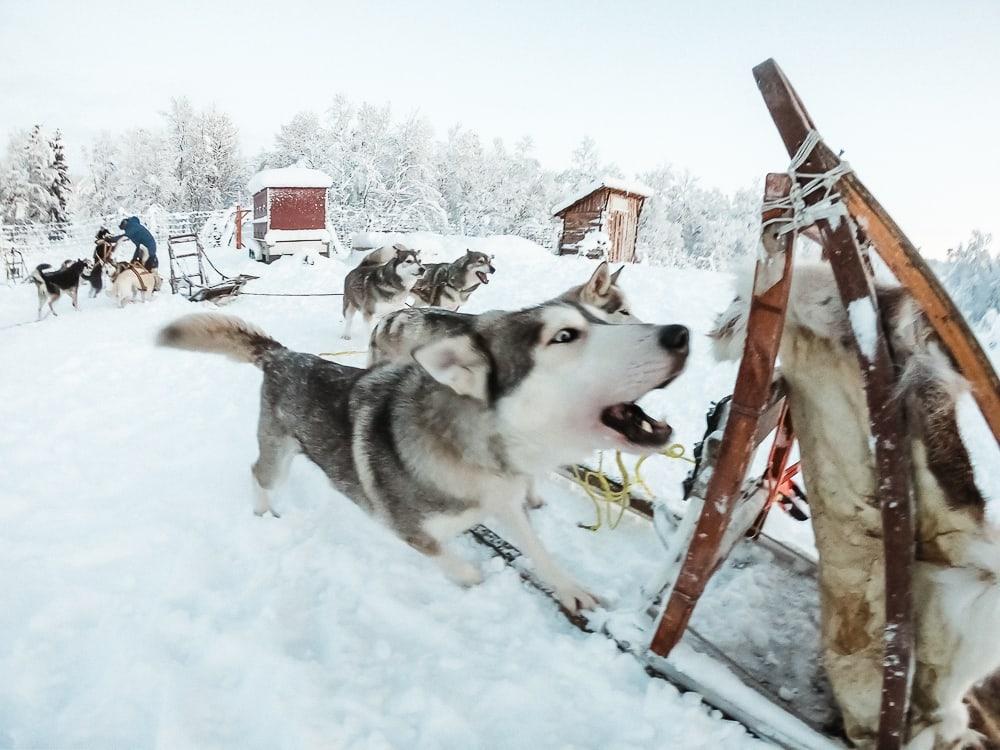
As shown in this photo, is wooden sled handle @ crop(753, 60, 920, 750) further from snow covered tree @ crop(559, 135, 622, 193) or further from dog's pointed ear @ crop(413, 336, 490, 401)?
snow covered tree @ crop(559, 135, 622, 193)

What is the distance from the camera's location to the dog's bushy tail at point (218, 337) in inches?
116

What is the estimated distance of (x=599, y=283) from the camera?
151 inches

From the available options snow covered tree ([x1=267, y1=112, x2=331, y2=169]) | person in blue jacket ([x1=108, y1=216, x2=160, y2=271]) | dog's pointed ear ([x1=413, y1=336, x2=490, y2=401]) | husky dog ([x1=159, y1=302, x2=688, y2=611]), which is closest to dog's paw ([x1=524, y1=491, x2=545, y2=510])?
husky dog ([x1=159, y1=302, x2=688, y2=611])

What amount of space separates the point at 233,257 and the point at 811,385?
23.0 metres

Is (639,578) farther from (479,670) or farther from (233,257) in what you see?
(233,257)

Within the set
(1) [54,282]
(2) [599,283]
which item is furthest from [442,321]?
(1) [54,282]

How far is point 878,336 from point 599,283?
256 cm

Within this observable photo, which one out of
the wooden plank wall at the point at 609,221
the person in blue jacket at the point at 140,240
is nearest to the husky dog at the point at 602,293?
the person in blue jacket at the point at 140,240

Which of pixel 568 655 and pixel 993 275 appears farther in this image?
pixel 993 275

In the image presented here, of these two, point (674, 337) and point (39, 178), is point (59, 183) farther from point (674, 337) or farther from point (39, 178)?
point (674, 337)

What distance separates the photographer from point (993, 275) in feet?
17.0

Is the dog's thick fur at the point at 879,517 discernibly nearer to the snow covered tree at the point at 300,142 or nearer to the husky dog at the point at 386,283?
the husky dog at the point at 386,283

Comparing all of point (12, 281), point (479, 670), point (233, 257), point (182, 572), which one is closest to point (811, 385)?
point (479, 670)

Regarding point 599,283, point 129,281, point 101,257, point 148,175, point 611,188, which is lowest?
point 129,281
